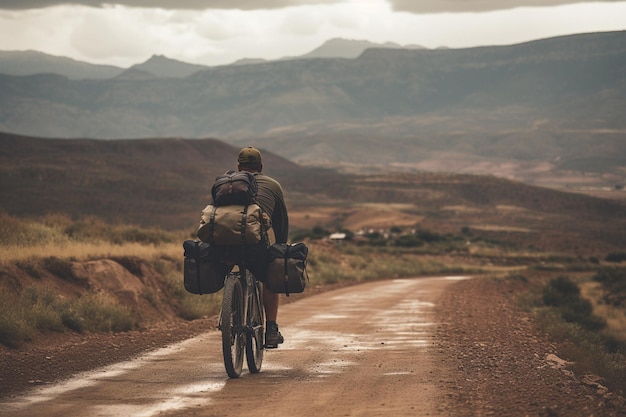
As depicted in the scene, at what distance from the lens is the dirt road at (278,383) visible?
8109mm

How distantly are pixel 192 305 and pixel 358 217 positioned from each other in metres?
82.3

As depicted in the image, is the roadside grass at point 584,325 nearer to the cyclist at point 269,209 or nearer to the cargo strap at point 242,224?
the cyclist at point 269,209

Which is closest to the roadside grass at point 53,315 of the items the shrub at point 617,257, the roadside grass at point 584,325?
the roadside grass at point 584,325

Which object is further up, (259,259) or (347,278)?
(259,259)

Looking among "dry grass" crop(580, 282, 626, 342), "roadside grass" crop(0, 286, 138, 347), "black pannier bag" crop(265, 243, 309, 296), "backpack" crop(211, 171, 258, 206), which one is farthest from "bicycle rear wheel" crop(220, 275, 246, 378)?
"dry grass" crop(580, 282, 626, 342)

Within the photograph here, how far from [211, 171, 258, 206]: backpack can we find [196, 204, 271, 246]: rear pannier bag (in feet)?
0.32

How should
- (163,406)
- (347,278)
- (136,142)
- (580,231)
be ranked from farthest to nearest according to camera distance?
(136,142) → (580,231) → (347,278) → (163,406)

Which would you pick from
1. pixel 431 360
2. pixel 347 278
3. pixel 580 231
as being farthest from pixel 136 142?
pixel 431 360

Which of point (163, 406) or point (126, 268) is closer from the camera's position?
point (163, 406)

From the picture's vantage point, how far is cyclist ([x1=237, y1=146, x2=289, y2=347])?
988cm

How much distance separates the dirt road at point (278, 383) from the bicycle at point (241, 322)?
19 centimetres

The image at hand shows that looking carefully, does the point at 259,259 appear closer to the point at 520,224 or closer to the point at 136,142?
the point at 520,224

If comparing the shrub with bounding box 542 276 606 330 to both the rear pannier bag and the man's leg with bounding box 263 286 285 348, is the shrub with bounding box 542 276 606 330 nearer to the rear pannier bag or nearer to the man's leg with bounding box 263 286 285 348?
the man's leg with bounding box 263 286 285 348

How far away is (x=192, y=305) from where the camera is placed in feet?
63.7
